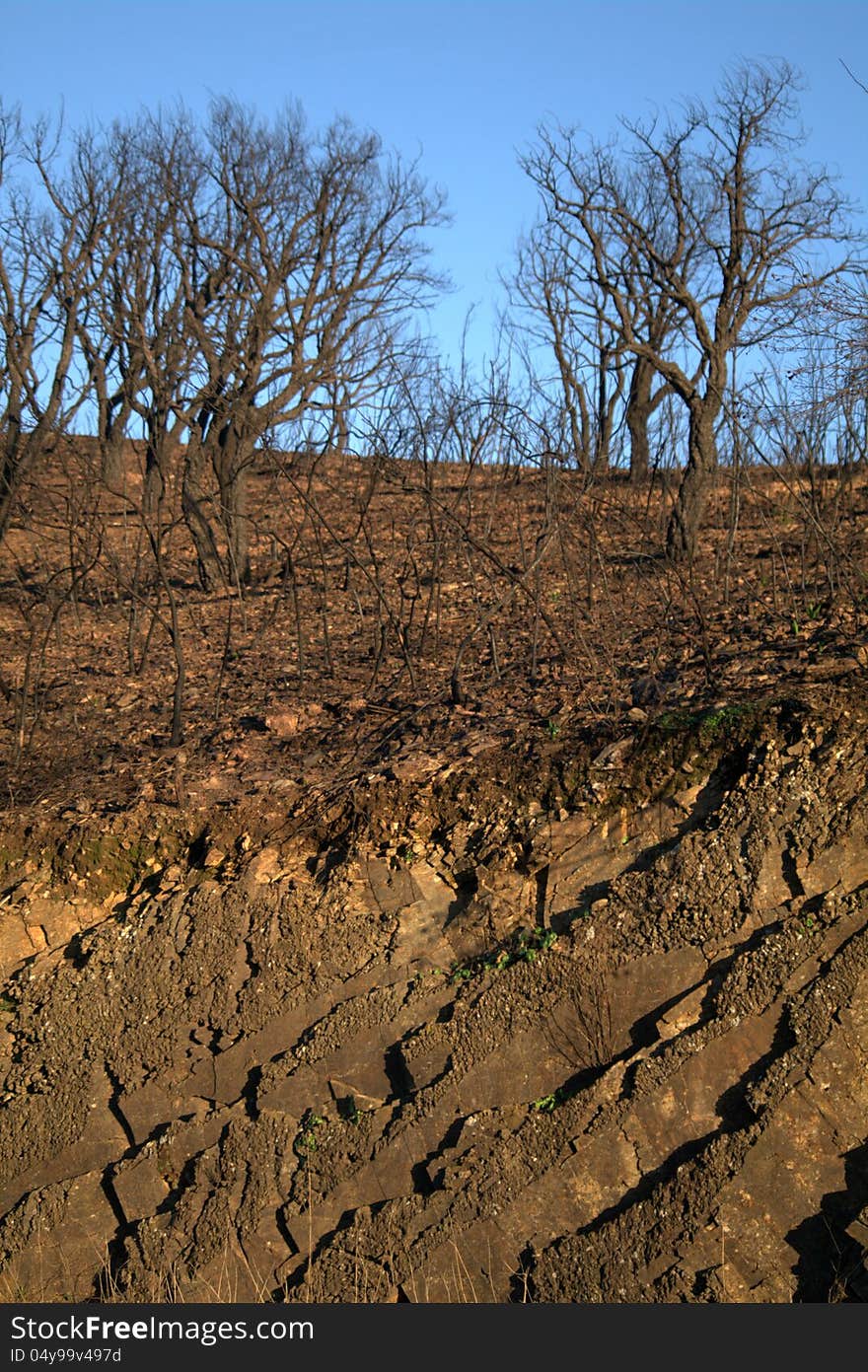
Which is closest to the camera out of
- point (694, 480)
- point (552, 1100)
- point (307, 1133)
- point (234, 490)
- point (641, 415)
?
point (552, 1100)

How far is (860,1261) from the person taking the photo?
421 centimetres

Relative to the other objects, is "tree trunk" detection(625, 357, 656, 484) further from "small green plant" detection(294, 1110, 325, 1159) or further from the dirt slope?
"small green plant" detection(294, 1110, 325, 1159)

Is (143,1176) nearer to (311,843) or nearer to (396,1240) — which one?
(396,1240)

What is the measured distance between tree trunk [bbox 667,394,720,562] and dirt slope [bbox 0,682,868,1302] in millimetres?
5253

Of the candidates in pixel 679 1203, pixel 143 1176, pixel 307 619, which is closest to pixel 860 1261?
pixel 679 1203

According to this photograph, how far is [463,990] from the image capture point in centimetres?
551

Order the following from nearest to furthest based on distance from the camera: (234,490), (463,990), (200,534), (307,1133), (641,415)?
(307,1133), (463,990), (200,534), (234,490), (641,415)

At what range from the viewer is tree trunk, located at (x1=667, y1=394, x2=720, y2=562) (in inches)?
440

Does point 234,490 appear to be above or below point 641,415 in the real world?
below

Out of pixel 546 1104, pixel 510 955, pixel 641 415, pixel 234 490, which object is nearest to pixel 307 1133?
pixel 546 1104

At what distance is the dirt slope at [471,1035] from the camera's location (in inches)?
182

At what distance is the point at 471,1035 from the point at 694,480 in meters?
7.58

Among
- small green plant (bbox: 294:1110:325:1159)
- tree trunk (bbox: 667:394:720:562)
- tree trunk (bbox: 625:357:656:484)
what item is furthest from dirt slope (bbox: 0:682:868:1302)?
tree trunk (bbox: 625:357:656:484)

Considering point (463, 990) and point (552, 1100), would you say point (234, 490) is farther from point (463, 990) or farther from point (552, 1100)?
point (552, 1100)
